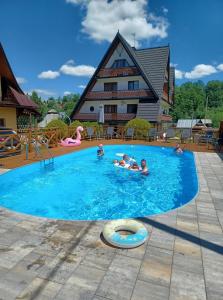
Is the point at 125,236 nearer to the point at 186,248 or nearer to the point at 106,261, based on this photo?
the point at 106,261

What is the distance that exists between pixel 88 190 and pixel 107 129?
40.3ft

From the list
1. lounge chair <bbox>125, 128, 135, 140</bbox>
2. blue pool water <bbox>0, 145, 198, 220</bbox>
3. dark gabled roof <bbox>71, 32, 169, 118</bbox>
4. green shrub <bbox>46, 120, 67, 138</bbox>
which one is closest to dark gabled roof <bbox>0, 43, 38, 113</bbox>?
green shrub <bbox>46, 120, 67, 138</bbox>

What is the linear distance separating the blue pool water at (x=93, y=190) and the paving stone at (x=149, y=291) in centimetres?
385

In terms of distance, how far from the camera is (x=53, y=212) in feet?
22.4

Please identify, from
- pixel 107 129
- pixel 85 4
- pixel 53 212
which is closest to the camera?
pixel 53 212

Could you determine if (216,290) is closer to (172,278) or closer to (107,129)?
(172,278)

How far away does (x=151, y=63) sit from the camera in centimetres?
2594

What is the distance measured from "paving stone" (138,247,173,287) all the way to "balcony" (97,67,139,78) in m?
23.3

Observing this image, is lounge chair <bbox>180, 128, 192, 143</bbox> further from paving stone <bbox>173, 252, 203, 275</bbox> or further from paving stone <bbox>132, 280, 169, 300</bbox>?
paving stone <bbox>132, 280, 169, 300</bbox>

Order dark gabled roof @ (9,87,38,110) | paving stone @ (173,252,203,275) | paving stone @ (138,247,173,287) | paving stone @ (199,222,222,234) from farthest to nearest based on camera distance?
dark gabled roof @ (9,87,38,110)
paving stone @ (199,222,222,234)
paving stone @ (173,252,203,275)
paving stone @ (138,247,173,287)

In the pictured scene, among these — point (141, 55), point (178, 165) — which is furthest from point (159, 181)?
point (141, 55)

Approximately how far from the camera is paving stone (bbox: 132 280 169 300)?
8.40 feet

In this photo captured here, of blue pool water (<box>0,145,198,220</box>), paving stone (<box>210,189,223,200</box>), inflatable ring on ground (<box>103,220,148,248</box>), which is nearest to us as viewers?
inflatable ring on ground (<box>103,220,148,248</box>)

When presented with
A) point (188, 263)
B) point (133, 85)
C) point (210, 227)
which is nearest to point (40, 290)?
point (188, 263)
